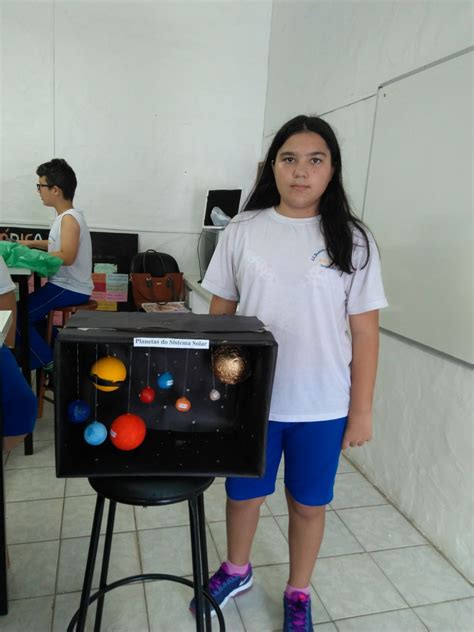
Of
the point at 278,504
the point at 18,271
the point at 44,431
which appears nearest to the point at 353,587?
the point at 278,504

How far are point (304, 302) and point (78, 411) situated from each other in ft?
1.82

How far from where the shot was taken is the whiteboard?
5.22 feet

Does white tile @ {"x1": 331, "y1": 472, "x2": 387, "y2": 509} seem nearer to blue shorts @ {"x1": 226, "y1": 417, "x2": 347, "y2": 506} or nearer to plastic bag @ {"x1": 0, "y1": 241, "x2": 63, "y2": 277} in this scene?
blue shorts @ {"x1": 226, "y1": 417, "x2": 347, "y2": 506}

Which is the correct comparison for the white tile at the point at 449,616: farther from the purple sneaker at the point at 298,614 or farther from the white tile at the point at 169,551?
the white tile at the point at 169,551

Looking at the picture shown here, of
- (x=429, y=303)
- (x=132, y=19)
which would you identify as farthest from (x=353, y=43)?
(x=132, y=19)

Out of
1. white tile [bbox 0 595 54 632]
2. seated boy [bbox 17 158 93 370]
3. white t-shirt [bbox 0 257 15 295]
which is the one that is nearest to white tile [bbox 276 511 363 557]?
white tile [bbox 0 595 54 632]

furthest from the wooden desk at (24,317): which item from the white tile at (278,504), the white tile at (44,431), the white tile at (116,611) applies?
the white tile at (278,504)

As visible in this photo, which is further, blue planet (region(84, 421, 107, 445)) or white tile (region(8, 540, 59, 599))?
white tile (region(8, 540, 59, 599))

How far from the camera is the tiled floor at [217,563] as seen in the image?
54.8 inches

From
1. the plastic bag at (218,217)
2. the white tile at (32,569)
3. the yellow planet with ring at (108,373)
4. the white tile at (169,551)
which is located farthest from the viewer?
the plastic bag at (218,217)

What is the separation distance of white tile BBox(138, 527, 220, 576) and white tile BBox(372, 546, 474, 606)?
2.03 ft

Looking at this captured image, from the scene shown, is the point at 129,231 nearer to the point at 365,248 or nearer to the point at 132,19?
the point at 132,19

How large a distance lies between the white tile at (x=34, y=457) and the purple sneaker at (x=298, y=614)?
134cm

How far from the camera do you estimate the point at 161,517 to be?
1841 mm
